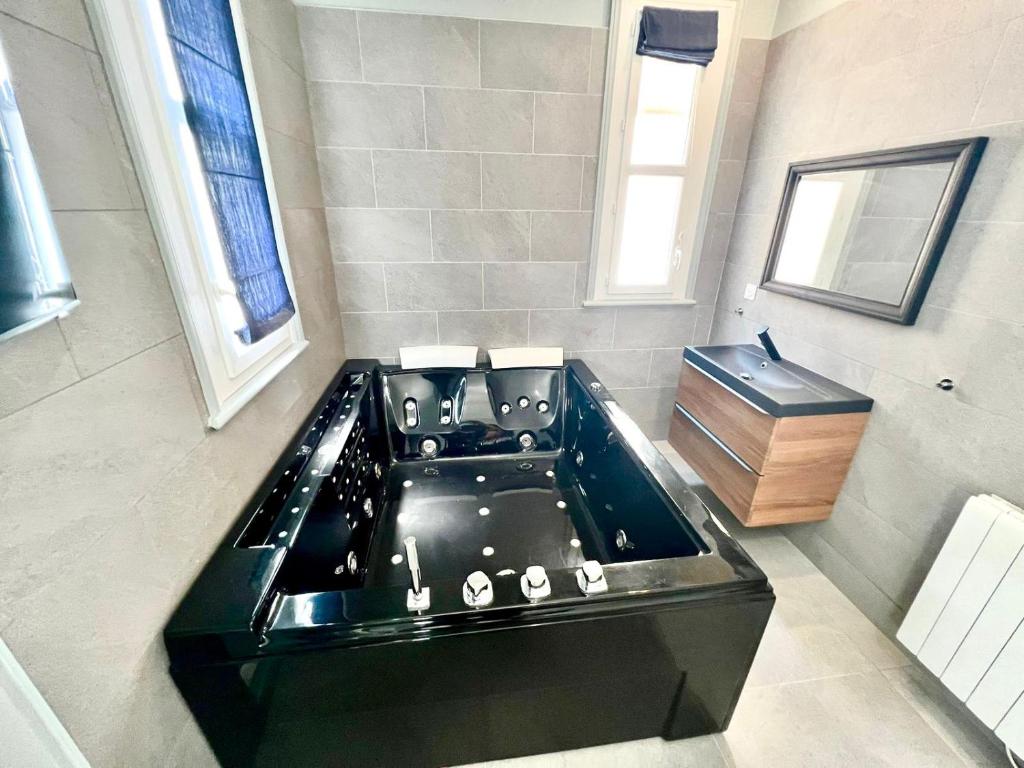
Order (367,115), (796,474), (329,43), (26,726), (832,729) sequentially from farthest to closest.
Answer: (367,115), (329,43), (796,474), (832,729), (26,726)

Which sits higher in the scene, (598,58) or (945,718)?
(598,58)

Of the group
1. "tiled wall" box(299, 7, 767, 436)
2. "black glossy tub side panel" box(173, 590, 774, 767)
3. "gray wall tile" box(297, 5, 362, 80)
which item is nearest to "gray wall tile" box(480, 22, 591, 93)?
"tiled wall" box(299, 7, 767, 436)

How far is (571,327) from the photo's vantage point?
2.34 meters

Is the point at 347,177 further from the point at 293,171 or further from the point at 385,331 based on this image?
the point at 385,331

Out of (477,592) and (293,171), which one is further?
(293,171)

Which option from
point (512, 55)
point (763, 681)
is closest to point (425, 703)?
point (763, 681)

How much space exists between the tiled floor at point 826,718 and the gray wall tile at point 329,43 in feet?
8.60

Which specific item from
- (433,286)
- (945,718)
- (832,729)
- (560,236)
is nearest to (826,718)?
(832,729)

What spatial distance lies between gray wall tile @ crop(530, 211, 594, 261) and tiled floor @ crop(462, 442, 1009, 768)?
188 centimetres

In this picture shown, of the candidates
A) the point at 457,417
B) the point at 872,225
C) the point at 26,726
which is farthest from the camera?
the point at 457,417

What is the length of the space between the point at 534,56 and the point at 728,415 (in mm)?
1828

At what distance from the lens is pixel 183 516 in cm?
90

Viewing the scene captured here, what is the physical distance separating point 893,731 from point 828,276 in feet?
5.19

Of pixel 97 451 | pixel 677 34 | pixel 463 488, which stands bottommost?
pixel 463 488
